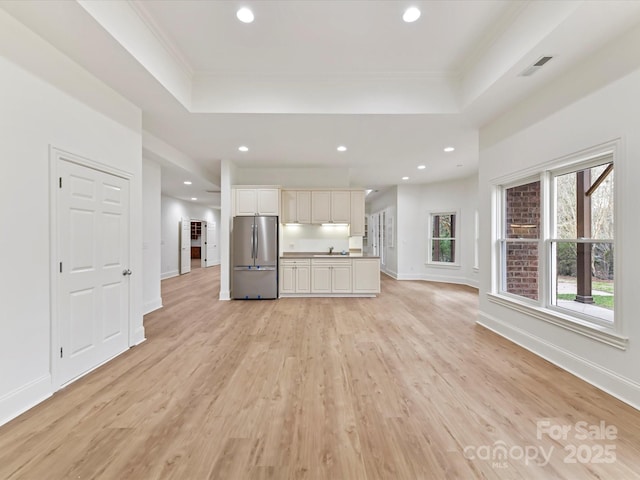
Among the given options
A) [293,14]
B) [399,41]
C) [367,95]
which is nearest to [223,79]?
[293,14]

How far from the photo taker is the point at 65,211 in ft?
7.77

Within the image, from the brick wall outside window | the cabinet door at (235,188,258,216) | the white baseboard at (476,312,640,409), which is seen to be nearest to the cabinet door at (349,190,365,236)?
the cabinet door at (235,188,258,216)

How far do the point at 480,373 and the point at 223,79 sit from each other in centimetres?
431

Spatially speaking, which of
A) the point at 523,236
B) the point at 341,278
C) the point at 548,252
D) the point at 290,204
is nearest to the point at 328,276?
the point at 341,278

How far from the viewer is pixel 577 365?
2.46 m

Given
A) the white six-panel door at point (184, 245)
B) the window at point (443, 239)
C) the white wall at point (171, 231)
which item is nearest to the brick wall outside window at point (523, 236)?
the window at point (443, 239)

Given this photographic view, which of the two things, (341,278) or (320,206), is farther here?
(320,206)

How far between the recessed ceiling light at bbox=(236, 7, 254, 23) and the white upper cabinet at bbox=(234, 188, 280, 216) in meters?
3.36

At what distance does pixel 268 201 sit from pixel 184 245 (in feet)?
18.1

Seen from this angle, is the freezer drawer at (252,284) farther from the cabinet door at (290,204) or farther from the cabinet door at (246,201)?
the cabinet door at (290,204)

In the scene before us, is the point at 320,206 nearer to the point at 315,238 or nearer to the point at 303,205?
the point at 303,205

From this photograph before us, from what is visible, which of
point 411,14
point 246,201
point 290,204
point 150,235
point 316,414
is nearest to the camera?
point 316,414

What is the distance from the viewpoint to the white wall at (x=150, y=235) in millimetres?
4691

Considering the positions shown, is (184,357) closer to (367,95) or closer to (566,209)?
(367,95)
